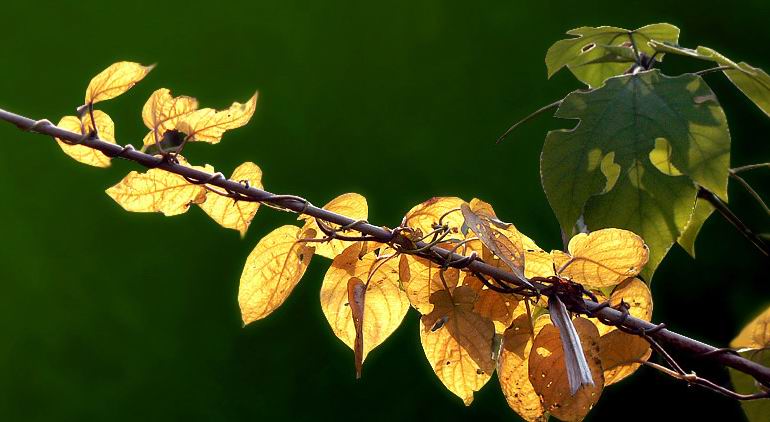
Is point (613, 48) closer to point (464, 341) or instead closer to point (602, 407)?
point (464, 341)

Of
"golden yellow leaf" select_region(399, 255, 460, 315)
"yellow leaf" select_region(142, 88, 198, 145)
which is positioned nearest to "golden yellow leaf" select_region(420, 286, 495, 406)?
"golden yellow leaf" select_region(399, 255, 460, 315)

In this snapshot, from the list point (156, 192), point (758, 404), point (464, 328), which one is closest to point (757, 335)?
point (758, 404)

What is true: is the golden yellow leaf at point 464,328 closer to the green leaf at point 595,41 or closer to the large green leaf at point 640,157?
the large green leaf at point 640,157

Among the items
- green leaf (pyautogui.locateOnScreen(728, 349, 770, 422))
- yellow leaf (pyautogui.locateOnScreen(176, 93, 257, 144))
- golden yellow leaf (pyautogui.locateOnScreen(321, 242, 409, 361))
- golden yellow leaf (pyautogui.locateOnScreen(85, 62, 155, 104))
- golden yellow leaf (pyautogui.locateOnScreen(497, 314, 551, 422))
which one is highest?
golden yellow leaf (pyautogui.locateOnScreen(85, 62, 155, 104))

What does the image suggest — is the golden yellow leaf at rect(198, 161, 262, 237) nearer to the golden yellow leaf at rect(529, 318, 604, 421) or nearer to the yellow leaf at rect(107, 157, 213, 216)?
the yellow leaf at rect(107, 157, 213, 216)

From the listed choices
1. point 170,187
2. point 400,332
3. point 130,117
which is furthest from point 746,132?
point 170,187

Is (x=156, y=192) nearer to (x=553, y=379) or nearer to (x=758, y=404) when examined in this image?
(x=553, y=379)

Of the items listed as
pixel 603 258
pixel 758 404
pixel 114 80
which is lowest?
pixel 758 404

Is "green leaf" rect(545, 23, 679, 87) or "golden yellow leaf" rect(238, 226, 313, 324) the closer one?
"golden yellow leaf" rect(238, 226, 313, 324)
